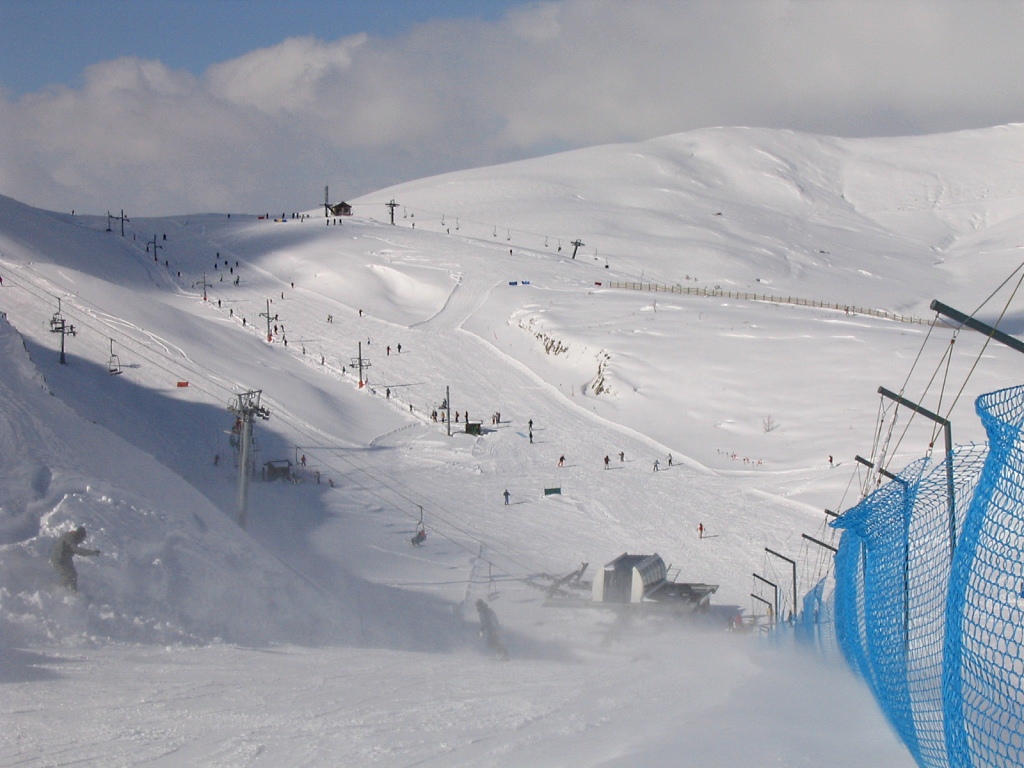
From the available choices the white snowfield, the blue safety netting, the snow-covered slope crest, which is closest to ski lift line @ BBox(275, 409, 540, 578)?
the white snowfield

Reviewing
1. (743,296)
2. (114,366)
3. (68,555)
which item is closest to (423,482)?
(114,366)

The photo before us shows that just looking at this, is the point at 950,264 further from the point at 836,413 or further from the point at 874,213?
the point at 836,413

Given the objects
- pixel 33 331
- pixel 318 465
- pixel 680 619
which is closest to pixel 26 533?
pixel 680 619

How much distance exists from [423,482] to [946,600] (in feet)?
78.1

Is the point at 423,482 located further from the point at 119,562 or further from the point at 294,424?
the point at 119,562

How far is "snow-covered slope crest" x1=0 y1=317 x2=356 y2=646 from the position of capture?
929 cm

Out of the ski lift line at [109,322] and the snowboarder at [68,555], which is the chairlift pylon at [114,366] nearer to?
the ski lift line at [109,322]

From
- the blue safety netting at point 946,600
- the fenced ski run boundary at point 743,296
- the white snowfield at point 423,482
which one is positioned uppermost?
the fenced ski run boundary at point 743,296

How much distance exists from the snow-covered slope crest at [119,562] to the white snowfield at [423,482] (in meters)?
0.04

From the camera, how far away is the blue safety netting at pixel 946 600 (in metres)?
3.56

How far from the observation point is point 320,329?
5062 centimetres

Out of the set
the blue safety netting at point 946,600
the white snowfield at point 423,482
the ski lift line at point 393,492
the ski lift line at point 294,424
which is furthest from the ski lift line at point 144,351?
the blue safety netting at point 946,600

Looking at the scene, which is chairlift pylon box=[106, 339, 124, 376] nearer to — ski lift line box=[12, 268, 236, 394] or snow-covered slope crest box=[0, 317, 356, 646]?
ski lift line box=[12, 268, 236, 394]

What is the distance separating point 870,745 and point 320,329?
Answer: 154 feet
